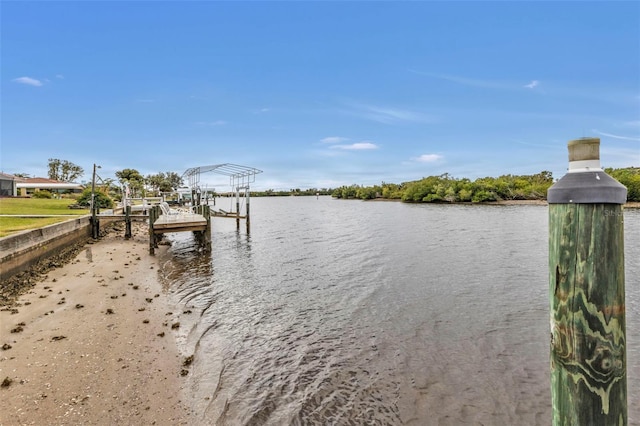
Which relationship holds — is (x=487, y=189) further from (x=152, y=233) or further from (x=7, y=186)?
(x=7, y=186)

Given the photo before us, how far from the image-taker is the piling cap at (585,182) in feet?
5.06

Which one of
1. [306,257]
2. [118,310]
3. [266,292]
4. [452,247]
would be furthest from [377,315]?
[452,247]

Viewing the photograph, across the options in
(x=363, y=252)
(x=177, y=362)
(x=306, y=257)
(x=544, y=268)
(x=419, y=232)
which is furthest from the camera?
(x=419, y=232)

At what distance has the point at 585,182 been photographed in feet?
5.19

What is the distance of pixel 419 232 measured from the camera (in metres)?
23.6

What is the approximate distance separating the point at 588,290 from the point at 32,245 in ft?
44.0

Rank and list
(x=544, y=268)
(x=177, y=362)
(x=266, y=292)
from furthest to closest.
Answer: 1. (x=544, y=268)
2. (x=266, y=292)
3. (x=177, y=362)

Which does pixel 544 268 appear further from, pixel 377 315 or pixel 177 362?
pixel 177 362

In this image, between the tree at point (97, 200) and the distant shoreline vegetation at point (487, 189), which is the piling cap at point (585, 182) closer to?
the tree at point (97, 200)

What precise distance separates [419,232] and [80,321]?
67.7 ft

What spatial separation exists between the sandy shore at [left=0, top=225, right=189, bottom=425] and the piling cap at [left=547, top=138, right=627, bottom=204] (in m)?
4.47

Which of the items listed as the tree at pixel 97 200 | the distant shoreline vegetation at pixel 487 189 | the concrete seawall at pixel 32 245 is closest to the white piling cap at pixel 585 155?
the concrete seawall at pixel 32 245

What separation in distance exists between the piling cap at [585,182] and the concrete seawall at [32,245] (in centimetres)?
1147

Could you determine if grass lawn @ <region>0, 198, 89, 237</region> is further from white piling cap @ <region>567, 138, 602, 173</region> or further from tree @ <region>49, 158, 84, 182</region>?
tree @ <region>49, 158, 84, 182</region>
